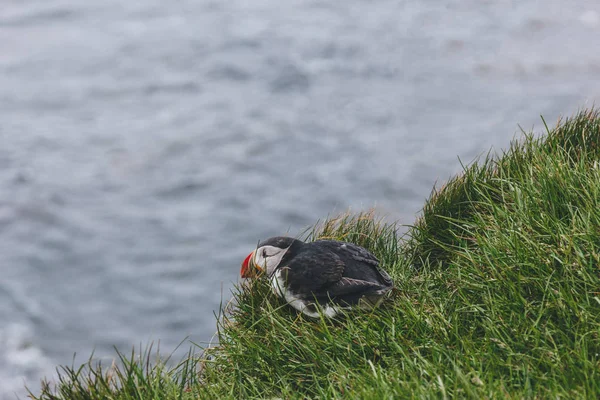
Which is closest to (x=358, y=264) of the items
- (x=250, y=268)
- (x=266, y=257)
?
(x=266, y=257)

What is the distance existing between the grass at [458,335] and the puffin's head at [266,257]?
5.1 inches

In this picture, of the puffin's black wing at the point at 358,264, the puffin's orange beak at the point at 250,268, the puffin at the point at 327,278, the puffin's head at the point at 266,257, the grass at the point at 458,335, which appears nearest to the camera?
the grass at the point at 458,335

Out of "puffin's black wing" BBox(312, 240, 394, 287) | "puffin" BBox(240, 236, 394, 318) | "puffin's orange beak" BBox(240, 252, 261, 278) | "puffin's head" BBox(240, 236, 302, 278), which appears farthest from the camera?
"puffin's orange beak" BBox(240, 252, 261, 278)

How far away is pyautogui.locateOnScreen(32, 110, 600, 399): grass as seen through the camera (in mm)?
3051

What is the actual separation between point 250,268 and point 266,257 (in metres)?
0.19

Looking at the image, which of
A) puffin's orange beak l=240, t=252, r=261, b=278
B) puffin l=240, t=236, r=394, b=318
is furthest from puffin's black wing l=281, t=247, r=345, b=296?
puffin's orange beak l=240, t=252, r=261, b=278

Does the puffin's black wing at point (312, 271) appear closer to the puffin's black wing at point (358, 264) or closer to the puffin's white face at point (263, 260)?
the puffin's black wing at point (358, 264)

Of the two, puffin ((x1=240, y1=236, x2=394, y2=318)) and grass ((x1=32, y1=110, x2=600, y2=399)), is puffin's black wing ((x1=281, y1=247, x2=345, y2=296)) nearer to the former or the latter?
puffin ((x1=240, y1=236, x2=394, y2=318))

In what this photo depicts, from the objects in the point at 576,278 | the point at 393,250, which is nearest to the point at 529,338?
the point at 576,278

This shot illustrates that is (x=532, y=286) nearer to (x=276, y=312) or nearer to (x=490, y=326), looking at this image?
(x=490, y=326)

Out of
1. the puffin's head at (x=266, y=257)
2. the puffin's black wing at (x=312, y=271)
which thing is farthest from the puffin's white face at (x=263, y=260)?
the puffin's black wing at (x=312, y=271)

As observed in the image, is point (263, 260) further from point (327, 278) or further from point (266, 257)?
point (327, 278)

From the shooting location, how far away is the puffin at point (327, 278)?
3.90 metres

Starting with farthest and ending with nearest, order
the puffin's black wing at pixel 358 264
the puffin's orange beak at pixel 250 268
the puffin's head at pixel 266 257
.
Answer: the puffin's orange beak at pixel 250 268 < the puffin's head at pixel 266 257 < the puffin's black wing at pixel 358 264
